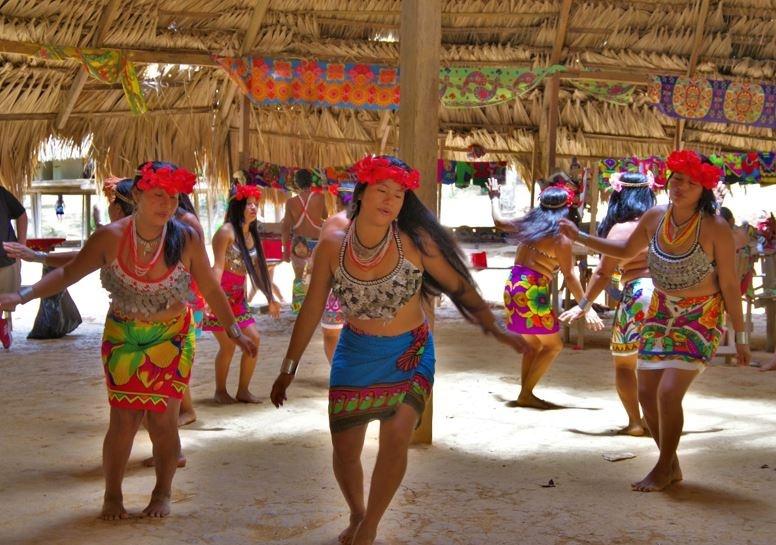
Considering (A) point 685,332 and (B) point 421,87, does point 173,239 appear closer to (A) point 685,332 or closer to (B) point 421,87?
(B) point 421,87

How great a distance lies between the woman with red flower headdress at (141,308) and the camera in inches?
170

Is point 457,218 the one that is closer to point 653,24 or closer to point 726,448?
point 653,24

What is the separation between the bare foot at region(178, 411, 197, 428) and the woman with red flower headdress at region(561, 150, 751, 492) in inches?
110

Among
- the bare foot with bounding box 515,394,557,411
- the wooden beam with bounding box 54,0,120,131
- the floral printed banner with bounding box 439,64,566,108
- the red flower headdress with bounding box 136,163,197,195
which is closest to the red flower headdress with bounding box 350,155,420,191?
the red flower headdress with bounding box 136,163,197,195

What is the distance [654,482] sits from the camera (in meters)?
5.02

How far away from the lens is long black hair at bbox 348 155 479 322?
4.14m

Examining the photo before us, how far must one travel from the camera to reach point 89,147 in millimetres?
13016

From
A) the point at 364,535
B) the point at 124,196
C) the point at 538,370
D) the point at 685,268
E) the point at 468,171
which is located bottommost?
the point at 364,535

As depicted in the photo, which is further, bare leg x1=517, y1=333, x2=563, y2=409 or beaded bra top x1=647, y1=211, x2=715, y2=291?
bare leg x1=517, y1=333, x2=563, y2=409

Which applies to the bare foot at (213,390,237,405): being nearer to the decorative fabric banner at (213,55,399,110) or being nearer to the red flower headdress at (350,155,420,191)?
the red flower headdress at (350,155,420,191)

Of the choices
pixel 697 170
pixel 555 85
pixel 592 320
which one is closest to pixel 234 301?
pixel 592 320

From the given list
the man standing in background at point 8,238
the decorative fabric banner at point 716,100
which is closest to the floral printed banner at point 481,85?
the decorative fabric banner at point 716,100

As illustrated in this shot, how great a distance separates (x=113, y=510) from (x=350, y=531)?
3.38 feet

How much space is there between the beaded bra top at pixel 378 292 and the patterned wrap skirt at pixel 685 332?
1574 millimetres
